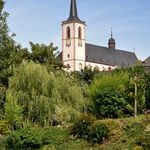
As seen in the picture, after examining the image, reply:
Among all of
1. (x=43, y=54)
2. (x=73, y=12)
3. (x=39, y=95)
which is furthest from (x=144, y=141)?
(x=73, y=12)

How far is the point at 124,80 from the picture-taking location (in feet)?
93.2

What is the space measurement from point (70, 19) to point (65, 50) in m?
7.14

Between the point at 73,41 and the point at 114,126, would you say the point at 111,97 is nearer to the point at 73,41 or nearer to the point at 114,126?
the point at 114,126

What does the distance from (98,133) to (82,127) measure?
1.07 metres

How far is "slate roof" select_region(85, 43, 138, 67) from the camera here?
121 meters

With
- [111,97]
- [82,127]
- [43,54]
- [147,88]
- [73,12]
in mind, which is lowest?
[82,127]

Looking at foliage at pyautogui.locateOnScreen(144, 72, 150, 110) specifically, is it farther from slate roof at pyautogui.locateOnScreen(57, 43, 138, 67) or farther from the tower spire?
slate roof at pyautogui.locateOnScreen(57, 43, 138, 67)

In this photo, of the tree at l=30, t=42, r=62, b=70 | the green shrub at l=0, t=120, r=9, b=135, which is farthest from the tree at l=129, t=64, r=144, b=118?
the tree at l=30, t=42, r=62, b=70

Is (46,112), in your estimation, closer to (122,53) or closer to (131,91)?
(131,91)

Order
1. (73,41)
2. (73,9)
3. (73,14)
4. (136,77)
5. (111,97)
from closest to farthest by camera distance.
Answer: (111,97), (136,77), (73,9), (73,14), (73,41)

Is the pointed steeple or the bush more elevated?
the pointed steeple

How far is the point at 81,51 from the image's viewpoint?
4710 inches

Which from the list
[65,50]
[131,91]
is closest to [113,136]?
[131,91]

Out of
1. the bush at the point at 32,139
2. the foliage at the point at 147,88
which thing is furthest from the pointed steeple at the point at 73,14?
the bush at the point at 32,139
